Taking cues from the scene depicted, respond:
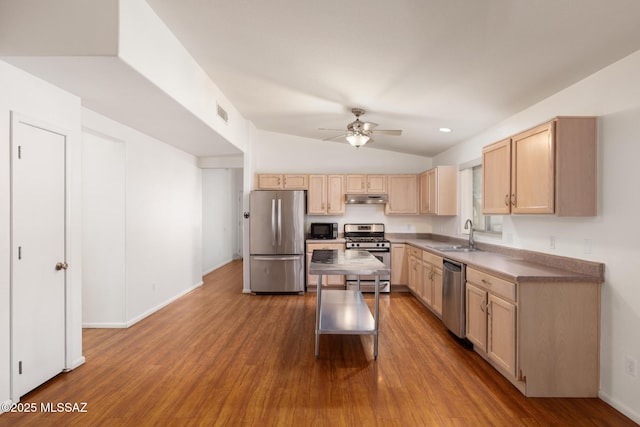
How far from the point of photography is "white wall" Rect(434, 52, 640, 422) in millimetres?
2215

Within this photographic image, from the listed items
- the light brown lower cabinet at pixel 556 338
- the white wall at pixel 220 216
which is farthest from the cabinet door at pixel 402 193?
the white wall at pixel 220 216

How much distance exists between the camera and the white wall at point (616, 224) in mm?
2215

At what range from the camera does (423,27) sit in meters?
2.24

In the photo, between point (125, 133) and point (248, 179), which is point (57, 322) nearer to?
point (125, 133)

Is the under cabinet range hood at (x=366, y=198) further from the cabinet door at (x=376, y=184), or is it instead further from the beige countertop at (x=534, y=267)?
the beige countertop at (x=534, y=267)

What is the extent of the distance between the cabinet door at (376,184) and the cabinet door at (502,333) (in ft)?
11.3

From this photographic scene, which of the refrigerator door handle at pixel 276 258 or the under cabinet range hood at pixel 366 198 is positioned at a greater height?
the under cabinet range hood at pixel 366 198

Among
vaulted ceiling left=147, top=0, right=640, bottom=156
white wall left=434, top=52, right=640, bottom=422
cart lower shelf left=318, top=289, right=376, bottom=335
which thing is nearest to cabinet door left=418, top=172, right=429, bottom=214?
vaulted ceiling left=147, top=0, right=640, bottom=156

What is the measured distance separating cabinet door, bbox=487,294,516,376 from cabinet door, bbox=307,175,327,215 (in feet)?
11.9

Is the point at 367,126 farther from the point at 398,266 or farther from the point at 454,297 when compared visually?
the point at 398,266

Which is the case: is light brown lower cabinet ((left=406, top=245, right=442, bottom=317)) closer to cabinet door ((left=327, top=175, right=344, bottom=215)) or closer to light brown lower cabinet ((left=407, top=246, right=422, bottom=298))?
light brown lower cabinet ((left=407, top=246, right=422, bottom=298))

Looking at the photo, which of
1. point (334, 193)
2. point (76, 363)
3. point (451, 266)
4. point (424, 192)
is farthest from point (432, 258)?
point (76, 363)

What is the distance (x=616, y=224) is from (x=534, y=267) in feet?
2.38

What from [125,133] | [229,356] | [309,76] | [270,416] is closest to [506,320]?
[270,416]
